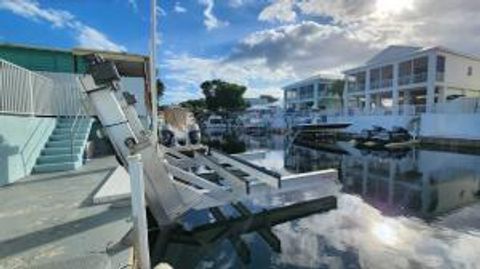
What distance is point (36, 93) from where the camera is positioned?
9.67 metres

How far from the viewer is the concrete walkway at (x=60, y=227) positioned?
3422 millimetres

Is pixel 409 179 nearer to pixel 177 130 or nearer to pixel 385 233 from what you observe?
pixel 385 233

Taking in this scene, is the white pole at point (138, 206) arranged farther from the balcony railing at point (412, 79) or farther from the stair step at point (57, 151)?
the balcony railing at point (412, 79)

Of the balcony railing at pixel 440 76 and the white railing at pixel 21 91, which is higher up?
the balcony railing at pixel 440 76

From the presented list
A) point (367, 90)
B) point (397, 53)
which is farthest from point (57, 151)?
point (397, 53)

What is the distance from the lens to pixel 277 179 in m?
5.68

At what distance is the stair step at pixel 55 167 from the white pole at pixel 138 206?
6.22 metres

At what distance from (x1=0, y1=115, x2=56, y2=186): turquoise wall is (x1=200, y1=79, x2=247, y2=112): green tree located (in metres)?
48.6

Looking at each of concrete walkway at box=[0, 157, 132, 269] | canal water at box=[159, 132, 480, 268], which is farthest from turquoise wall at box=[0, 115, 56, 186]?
canal water at box=[159, 132, 480, 268]

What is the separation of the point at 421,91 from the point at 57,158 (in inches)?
1320

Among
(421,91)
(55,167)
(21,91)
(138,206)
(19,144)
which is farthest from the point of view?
(421,91)

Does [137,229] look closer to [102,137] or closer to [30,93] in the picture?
[30,93]

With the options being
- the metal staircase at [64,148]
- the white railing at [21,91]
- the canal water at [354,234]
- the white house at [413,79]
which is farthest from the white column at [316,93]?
the white railing at [21,91]

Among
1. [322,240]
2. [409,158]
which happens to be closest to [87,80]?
[322,240]
